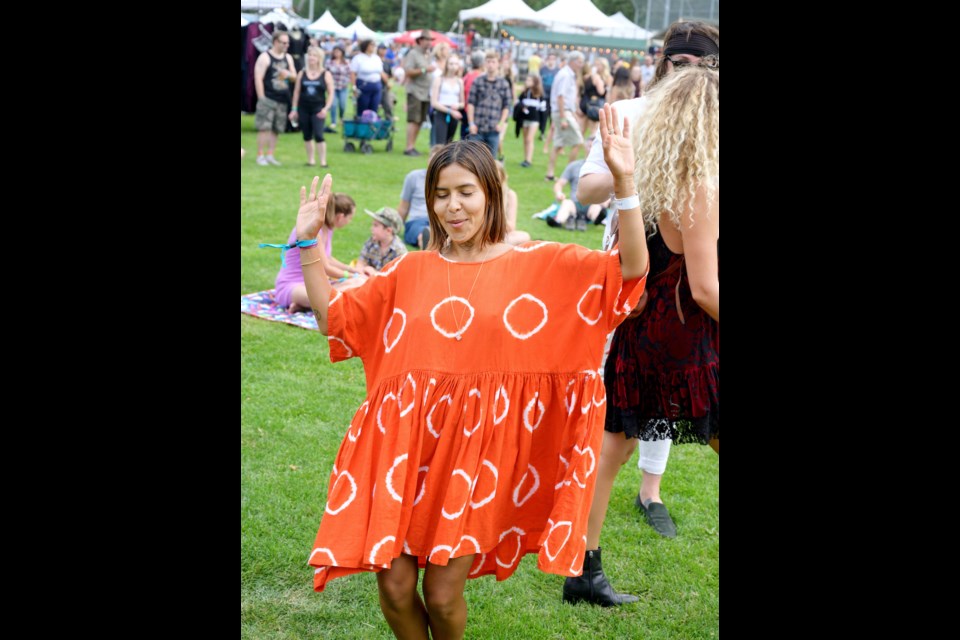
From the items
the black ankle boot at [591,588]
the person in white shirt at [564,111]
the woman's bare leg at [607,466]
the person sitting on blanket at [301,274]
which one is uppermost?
the person in white shirt at [564,111]

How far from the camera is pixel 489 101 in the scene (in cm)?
1473

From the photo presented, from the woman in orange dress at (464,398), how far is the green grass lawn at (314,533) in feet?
2.27

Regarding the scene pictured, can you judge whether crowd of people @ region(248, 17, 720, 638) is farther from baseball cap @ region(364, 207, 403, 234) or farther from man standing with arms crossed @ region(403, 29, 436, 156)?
man standing with arms crossed @ region(403, 29, 436, 156)

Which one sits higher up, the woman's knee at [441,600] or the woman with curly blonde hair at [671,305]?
the woman with curly blonde hair at [671,305]

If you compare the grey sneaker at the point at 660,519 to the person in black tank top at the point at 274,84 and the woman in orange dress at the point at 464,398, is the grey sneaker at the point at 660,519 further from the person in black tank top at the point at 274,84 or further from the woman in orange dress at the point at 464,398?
the person in black tank top at the point at 274,84

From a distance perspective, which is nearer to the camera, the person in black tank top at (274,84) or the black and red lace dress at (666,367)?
the black and red lace dress at (666,367)

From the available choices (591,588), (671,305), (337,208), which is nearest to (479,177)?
(671,305)

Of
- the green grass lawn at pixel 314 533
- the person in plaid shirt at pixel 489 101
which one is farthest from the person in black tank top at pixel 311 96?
the green grass lawn at pixel 314 533

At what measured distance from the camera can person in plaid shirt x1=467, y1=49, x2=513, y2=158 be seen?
14.7m

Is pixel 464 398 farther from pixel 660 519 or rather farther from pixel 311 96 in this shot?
pixel 311 96

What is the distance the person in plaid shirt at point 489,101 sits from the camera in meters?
14.7

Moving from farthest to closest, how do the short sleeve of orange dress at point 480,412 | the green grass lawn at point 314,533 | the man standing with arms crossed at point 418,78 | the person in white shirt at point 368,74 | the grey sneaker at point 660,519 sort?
the person in white shirt at point 368,74, the man standing with arms crossed at point 418,78, the grey sneaker at point 660,519, the green grass lawn at point 314,533, the short sleeve of orange dress at point 480,412
